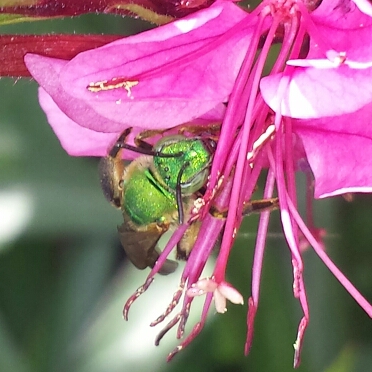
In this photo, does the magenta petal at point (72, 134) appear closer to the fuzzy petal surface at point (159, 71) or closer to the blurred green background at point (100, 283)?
the fuzzy petal surface at point (159, 71)

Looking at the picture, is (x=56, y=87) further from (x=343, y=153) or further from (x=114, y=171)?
(x=343, y=153)

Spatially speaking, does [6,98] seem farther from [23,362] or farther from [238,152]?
[238,152]

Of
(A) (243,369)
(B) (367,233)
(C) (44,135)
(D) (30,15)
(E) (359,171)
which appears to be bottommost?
(A) (243,369)

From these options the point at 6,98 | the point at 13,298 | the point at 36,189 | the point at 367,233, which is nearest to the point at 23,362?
the point at 13,298

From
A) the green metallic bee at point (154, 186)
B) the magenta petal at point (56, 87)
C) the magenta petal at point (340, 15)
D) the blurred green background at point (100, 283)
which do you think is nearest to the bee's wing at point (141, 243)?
the green metallic bee at point (154, 186)

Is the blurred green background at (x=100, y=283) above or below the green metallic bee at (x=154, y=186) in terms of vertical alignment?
below
